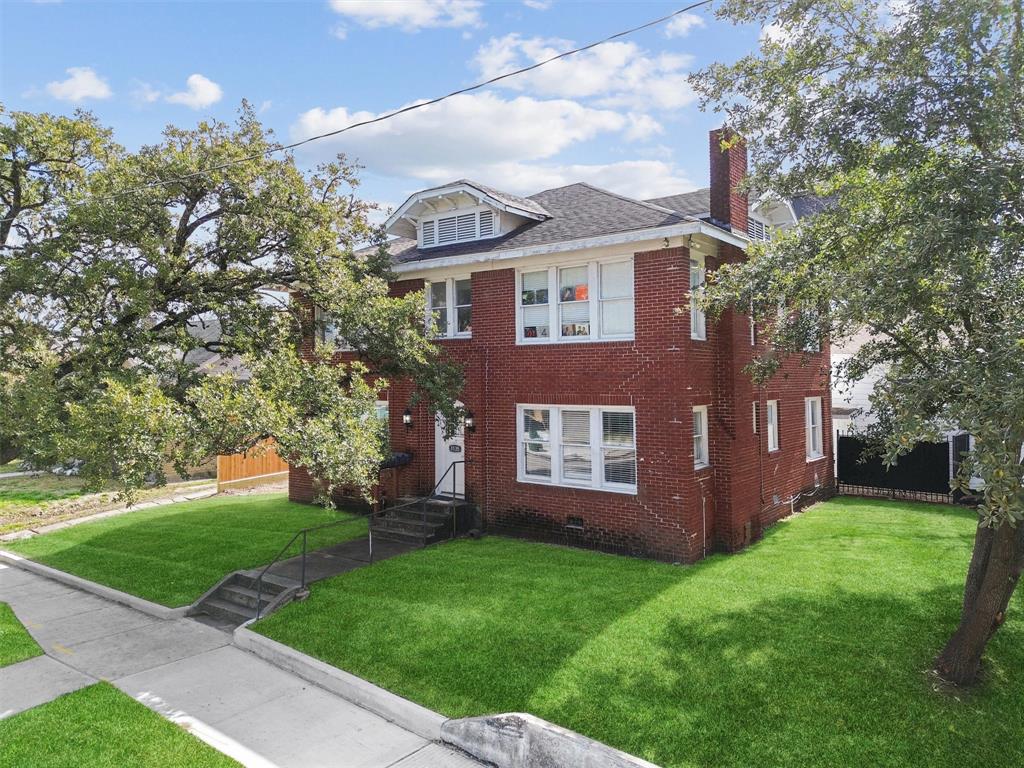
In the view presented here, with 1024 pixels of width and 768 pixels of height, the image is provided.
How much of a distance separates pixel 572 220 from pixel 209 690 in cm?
1027

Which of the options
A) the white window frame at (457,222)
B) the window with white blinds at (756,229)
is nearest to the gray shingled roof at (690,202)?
the window with white blinds at (756,229)

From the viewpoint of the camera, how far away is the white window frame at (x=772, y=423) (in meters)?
14.9

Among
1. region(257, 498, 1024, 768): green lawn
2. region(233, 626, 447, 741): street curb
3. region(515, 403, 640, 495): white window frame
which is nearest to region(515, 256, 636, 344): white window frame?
region(515, 403, 640, 495): white window frame

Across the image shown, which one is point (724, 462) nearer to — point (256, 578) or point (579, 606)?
point (579, 606)

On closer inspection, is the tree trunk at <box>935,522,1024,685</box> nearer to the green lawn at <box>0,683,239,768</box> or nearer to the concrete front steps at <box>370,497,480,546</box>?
the green lawn at <box>0,683,239,768</box>

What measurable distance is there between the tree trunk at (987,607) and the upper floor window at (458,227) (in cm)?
1061

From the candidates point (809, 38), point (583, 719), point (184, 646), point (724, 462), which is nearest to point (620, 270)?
point (724, 462)

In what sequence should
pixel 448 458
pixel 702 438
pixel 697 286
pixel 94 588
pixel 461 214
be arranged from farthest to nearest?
1. pixel 461 214
2. pixel 448 458
3. pixel 702 438
4. pixel 697 286
5. pixel 94 588

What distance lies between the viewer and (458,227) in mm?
15023

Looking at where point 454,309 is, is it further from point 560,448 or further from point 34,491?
point 34,491

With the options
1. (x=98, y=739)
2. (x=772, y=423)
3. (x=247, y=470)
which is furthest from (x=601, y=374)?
(x=247, y=470)

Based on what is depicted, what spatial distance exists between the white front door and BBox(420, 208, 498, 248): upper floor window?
150 inches

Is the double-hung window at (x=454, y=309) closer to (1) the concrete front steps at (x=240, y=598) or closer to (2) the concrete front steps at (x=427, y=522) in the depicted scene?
(2) the concrete front steps at (x=427, y=522)

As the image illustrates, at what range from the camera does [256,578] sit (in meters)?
10.9
